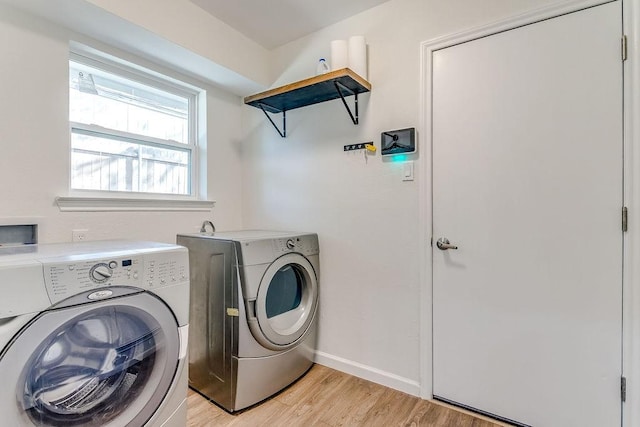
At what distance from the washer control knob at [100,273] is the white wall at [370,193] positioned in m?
1.37

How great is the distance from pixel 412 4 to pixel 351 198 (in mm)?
1215

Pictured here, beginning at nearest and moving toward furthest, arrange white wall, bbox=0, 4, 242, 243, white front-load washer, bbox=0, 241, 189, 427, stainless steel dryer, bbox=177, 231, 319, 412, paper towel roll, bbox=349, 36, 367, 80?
1. white front-load washer, bbox=0, 241, 189, 427
2. white wall, bbox=0, 4, 242, 243
3. stainless steel dryer, bbox=177, 231, 319, 412
4. paper towel roll, bbox=349, 36, 367, 80

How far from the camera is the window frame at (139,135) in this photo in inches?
73.0

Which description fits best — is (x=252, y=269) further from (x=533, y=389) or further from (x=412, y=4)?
(x=412, y=4)

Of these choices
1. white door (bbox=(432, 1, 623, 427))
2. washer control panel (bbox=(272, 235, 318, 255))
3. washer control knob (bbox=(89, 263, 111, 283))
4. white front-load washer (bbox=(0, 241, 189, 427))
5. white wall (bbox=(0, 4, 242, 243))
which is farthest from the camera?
washer control panel (bbox=(272, 235, 318, 255))

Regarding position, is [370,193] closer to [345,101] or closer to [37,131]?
[345,101]

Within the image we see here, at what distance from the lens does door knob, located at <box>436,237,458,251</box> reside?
1.74m

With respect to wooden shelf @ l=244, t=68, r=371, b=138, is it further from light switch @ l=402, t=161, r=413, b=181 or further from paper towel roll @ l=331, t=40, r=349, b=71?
light switch @ l=402, t=161, r=413, b=181

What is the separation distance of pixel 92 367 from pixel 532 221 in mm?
1975

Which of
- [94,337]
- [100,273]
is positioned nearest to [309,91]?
[100,273]

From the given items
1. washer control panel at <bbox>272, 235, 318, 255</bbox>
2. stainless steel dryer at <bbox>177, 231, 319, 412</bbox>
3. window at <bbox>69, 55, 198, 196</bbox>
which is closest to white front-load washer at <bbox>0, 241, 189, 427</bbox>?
stainless steel dryer at <bbox>177, 231, 319, 412</bbox>

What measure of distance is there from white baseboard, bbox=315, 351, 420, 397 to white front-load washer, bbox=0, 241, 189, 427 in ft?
3.50

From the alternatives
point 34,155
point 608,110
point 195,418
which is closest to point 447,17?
point 608,110

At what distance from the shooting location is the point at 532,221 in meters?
1.53
